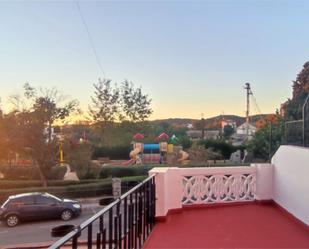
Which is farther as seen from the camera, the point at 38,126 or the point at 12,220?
the point at 38,126

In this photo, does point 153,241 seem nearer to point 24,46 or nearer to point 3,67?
point 24,46

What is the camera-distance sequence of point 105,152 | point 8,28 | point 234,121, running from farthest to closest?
point 234,121 → point 105,152 → point 8,28

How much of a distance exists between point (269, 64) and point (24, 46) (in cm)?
916

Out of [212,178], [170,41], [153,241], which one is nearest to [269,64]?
[170,41]

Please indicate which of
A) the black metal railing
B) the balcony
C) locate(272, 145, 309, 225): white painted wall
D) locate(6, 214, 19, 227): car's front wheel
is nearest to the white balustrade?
the balcony

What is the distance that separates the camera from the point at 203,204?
5.50 meters

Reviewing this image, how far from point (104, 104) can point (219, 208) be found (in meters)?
24.6

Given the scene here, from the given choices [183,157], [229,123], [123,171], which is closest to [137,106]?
[183,157]

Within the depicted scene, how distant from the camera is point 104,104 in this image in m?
29.3

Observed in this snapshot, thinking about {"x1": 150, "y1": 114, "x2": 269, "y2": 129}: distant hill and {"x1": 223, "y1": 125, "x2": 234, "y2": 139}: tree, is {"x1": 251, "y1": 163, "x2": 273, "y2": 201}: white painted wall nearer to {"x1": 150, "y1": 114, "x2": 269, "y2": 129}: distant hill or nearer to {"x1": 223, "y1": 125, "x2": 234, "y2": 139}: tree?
{"x1": 150, "y1": 114, "x2": 269, "y2": 129}: distant hill

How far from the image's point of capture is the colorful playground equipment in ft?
79.6

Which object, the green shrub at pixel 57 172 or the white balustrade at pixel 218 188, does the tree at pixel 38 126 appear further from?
the white balustrade at pixel 218 188

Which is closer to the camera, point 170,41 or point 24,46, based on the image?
point 170,41

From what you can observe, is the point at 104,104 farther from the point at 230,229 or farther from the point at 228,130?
the point at 230,229
